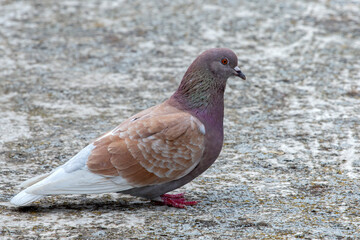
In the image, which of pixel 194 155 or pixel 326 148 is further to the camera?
pixel 326 148

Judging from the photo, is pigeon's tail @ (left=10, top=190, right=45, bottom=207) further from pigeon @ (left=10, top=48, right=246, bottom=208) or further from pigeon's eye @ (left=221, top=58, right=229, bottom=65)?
pigeon's eye @ (left=221, top=58, right=229, bottom=65)

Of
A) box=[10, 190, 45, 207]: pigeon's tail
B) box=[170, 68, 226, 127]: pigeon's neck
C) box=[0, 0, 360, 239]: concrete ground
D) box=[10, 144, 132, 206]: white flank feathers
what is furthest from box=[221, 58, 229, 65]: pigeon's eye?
box=[10, 190, 45, 207]: pigeon's tail

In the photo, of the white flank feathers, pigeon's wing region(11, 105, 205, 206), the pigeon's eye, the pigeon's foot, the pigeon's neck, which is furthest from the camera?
the pigeon's eye

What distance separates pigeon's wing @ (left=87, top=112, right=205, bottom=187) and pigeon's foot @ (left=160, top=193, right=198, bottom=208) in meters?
0.17

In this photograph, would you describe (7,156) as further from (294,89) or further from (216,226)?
(294,89)

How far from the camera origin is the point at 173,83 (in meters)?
6.23

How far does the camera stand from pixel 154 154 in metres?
3.76

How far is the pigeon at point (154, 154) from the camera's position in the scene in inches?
142

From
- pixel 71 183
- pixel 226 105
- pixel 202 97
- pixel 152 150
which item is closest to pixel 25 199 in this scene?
pixel 71 183

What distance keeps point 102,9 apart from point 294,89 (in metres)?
3.37

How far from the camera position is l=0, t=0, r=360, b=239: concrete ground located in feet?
11.8

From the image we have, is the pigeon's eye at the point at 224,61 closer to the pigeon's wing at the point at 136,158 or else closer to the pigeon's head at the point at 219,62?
the pigeon's head at the point at 219,62

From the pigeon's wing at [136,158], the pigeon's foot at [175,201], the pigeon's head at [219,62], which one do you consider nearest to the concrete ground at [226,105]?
the pigeon's foot at [175,201]

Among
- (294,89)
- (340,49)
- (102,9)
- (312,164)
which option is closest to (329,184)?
(312,164)
